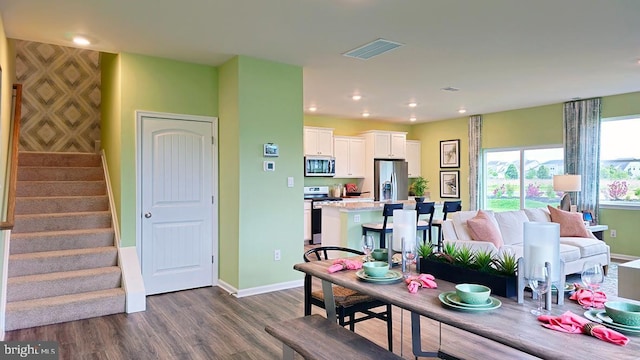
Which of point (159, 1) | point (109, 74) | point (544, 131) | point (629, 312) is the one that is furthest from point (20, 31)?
point (544, 131)

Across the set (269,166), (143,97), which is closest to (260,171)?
(269,166)

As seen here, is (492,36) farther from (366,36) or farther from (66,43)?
(66,43)

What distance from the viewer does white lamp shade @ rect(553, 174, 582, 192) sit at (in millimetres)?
6328

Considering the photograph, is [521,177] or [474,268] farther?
[521,177]

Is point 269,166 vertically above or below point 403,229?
above

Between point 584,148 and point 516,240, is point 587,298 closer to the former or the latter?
point 516,240

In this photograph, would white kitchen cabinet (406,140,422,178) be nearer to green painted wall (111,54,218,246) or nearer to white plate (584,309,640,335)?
green painted wall (111,54,218,246)

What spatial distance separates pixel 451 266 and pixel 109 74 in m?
4.90

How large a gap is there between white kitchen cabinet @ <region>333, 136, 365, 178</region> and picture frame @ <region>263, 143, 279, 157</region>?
12.9ft

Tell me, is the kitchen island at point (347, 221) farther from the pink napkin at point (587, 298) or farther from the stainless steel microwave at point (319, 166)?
the pink napkin at point (587, 298)

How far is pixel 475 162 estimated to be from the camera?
8.67 m

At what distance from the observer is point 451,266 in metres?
2.20

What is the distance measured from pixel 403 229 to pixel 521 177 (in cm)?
658

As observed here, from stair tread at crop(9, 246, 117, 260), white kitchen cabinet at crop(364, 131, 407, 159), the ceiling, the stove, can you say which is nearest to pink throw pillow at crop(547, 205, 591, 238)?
the ceiling
